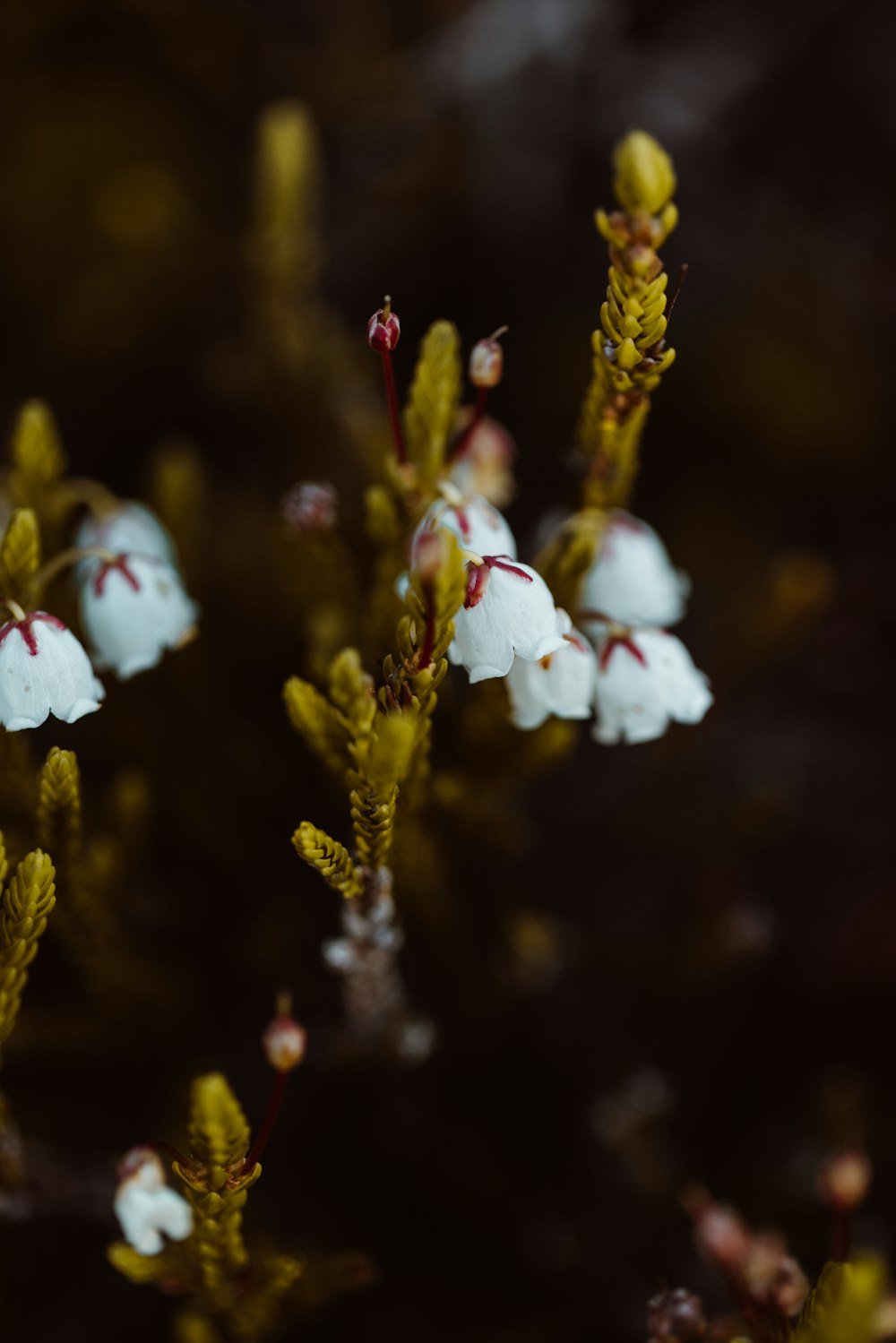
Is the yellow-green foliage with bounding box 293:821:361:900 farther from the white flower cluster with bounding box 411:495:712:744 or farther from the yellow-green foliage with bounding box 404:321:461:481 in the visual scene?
the yellow-green foliage with bounding box 404:321:461:481

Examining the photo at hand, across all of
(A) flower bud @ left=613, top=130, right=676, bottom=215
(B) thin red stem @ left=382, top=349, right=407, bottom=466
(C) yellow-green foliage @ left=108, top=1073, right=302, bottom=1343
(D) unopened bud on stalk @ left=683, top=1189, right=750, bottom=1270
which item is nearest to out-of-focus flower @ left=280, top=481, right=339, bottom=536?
(B) thin red stem @ left=382, top=349, right=407, bottom=466

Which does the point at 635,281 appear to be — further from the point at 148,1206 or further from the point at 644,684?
the point at 148,1206

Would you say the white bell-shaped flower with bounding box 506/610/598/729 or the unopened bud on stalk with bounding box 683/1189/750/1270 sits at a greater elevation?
the white bell-shaped flower with bounding box 506/610/598/729

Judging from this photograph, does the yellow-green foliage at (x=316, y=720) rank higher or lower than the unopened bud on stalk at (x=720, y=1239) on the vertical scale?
higher

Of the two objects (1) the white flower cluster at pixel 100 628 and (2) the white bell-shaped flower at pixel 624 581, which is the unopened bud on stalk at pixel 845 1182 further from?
(1) the white flower cluster at pixel 100 628

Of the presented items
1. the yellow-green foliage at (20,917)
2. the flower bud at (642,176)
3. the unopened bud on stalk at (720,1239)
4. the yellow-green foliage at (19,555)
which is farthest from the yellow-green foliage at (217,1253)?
the flower bud at (642,176)

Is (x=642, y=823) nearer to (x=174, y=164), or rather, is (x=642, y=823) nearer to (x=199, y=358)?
(x=199, y=358)

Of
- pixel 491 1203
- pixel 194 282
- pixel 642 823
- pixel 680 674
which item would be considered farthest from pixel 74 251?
pixel 491 1203
